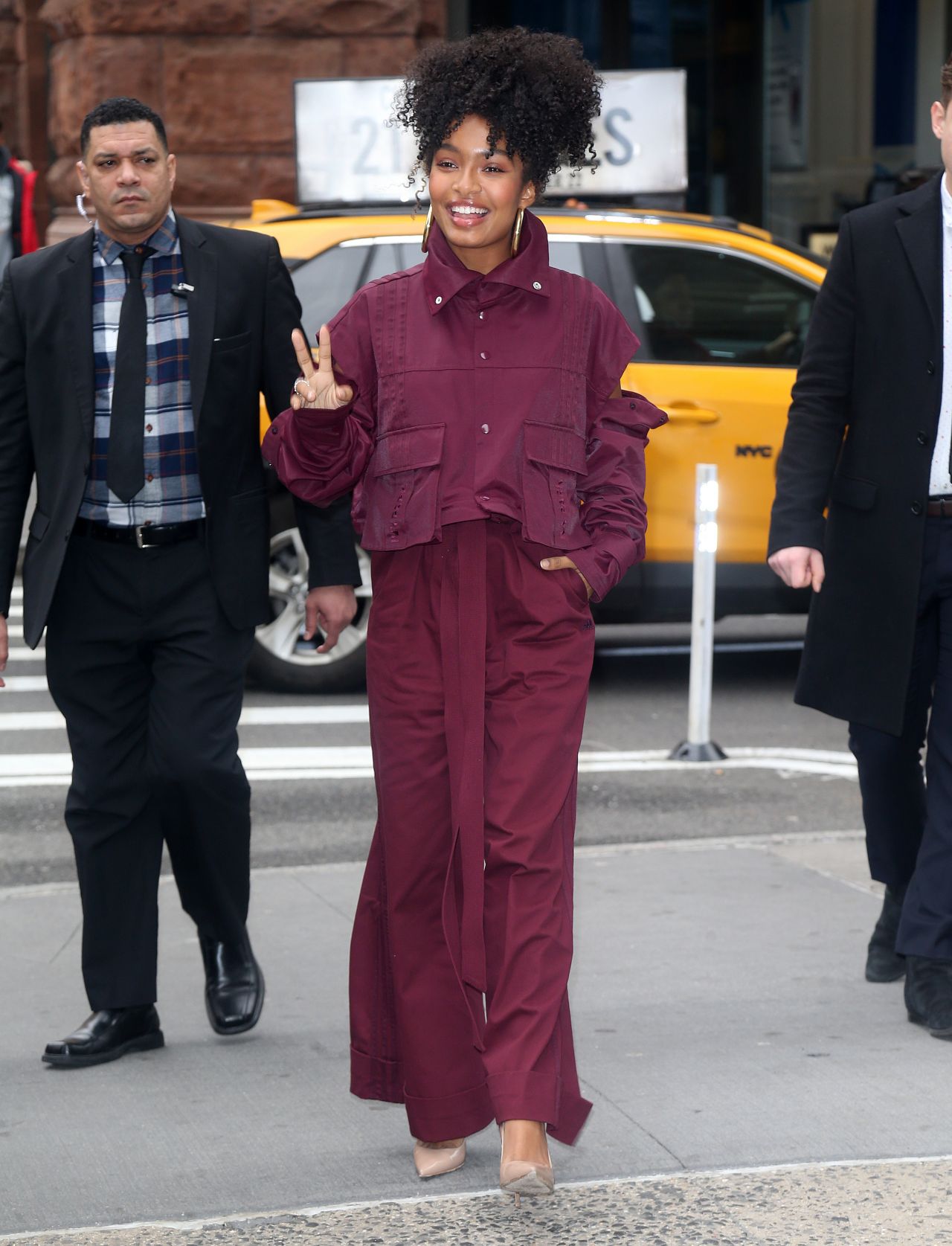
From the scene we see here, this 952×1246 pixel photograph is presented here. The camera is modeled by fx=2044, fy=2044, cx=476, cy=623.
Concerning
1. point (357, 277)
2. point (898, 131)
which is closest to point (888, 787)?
point (357, 277)

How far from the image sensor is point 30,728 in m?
8.23

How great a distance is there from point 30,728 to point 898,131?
32.7 feet

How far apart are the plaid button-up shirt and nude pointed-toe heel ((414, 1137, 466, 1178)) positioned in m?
1.44

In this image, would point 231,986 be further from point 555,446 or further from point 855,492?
point 855,492

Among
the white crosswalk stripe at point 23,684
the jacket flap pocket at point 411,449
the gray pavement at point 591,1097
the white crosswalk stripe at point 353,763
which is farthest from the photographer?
the white crosswalk stripe at point 23,684

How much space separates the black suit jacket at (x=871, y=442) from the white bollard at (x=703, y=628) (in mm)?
2617

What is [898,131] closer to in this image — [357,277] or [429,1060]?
[357,277]

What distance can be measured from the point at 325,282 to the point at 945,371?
425 centimetres

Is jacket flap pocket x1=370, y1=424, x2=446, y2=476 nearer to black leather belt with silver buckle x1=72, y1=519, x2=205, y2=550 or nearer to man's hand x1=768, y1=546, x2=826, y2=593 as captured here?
black leather belt with silver buckle x1=72, y1=519, x2=205, y2=550

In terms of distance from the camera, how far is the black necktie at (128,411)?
4266 millimetres

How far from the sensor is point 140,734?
14.5 ft

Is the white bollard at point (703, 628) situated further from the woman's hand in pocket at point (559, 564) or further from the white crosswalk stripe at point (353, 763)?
the woman's hand in pocket at point (559, 564)

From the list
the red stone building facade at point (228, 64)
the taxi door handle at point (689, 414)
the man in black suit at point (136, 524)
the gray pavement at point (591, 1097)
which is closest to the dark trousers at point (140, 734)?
the man in black suit at point (136, 524)

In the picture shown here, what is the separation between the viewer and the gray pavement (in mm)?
3473
